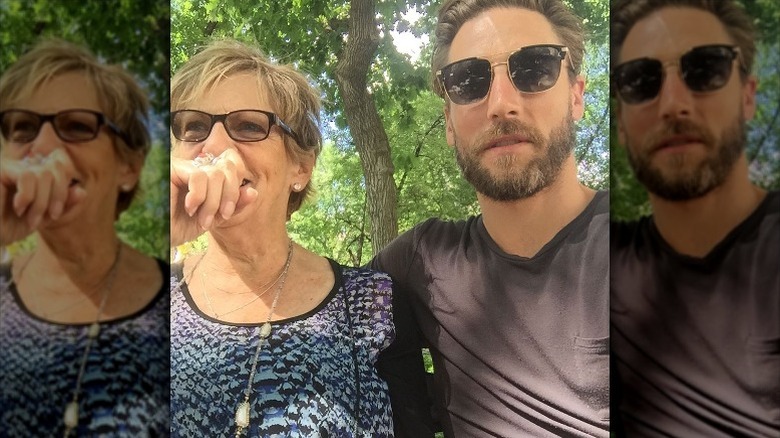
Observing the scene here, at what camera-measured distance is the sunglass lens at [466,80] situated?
2.86 m

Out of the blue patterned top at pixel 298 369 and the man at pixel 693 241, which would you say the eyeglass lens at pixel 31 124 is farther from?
the man at pixel 693 241

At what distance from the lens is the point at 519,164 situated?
9.50ft

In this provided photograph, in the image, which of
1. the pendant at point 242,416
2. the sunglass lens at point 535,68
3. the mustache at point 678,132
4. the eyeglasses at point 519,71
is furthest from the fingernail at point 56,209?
the mustache at point 678,132

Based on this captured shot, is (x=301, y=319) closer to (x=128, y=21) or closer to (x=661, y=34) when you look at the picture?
(x=128, y=21)

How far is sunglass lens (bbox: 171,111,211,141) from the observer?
118 inches

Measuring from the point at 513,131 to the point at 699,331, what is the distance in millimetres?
1118

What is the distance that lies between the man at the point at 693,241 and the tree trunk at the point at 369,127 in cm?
100

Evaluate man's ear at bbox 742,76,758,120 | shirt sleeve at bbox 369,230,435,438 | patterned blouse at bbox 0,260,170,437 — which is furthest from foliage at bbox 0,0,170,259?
man's ear at bbox 742,76,758,120

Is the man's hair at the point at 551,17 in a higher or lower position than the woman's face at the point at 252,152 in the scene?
higher

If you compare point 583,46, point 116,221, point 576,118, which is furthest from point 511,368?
point 116,221

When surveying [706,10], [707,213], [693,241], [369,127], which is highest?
[706,10]

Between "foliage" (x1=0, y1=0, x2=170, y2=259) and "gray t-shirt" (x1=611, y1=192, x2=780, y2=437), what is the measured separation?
2.02 metres

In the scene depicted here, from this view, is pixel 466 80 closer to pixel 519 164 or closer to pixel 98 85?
pixel 519 164

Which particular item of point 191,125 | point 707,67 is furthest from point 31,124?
point 707,67
